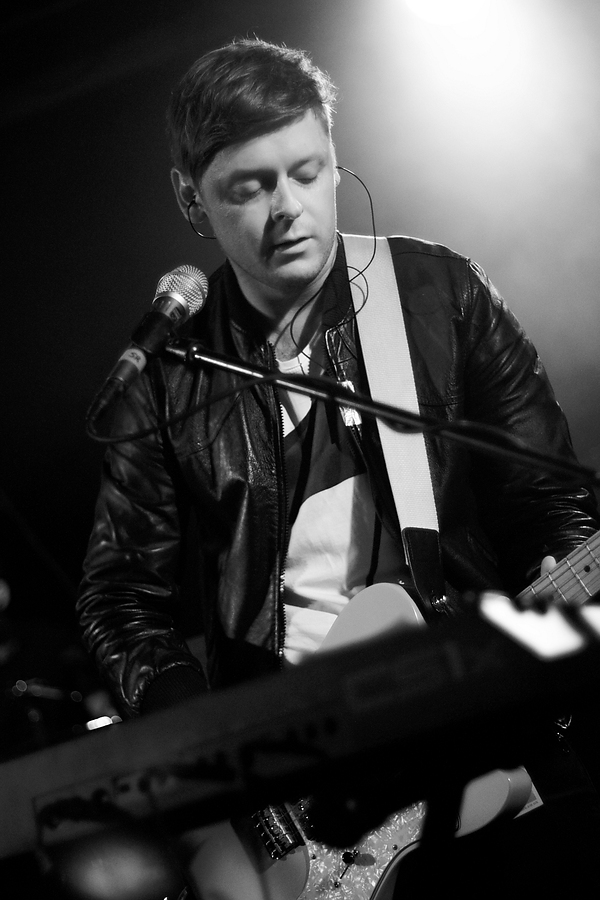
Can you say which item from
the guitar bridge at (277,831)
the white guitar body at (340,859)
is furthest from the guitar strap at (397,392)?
the guitar bridge at (277,831)

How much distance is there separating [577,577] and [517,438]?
0.58 meters

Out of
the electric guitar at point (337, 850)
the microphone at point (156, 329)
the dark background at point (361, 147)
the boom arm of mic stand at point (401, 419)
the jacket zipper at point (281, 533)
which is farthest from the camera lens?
the dark background at point (361, 147)

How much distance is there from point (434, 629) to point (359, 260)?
5.10 ft

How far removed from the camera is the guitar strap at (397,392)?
1842mm

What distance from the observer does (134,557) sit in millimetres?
2061

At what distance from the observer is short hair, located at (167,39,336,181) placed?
196 centimetres

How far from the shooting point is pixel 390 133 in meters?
2.44

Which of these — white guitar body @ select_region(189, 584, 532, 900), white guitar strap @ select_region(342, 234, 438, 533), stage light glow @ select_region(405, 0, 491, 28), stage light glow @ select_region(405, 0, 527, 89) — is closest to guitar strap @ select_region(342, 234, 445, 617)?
white guitar strap @ select_region(342, 234, 438, 533)

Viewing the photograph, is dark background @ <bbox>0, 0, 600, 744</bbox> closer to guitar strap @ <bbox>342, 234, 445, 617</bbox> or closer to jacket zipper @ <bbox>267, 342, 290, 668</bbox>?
guitar strap @ <bbox>342, 234, 445, 617</bbox>

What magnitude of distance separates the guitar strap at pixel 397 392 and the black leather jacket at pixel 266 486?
32 mm

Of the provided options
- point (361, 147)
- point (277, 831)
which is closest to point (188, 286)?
point (277, 831)

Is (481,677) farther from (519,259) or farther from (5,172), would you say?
(5,172)

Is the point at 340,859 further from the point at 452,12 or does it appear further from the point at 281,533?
the point at 452,12

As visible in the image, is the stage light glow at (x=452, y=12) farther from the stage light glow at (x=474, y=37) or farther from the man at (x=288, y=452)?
the man at (x=288, y=452)
